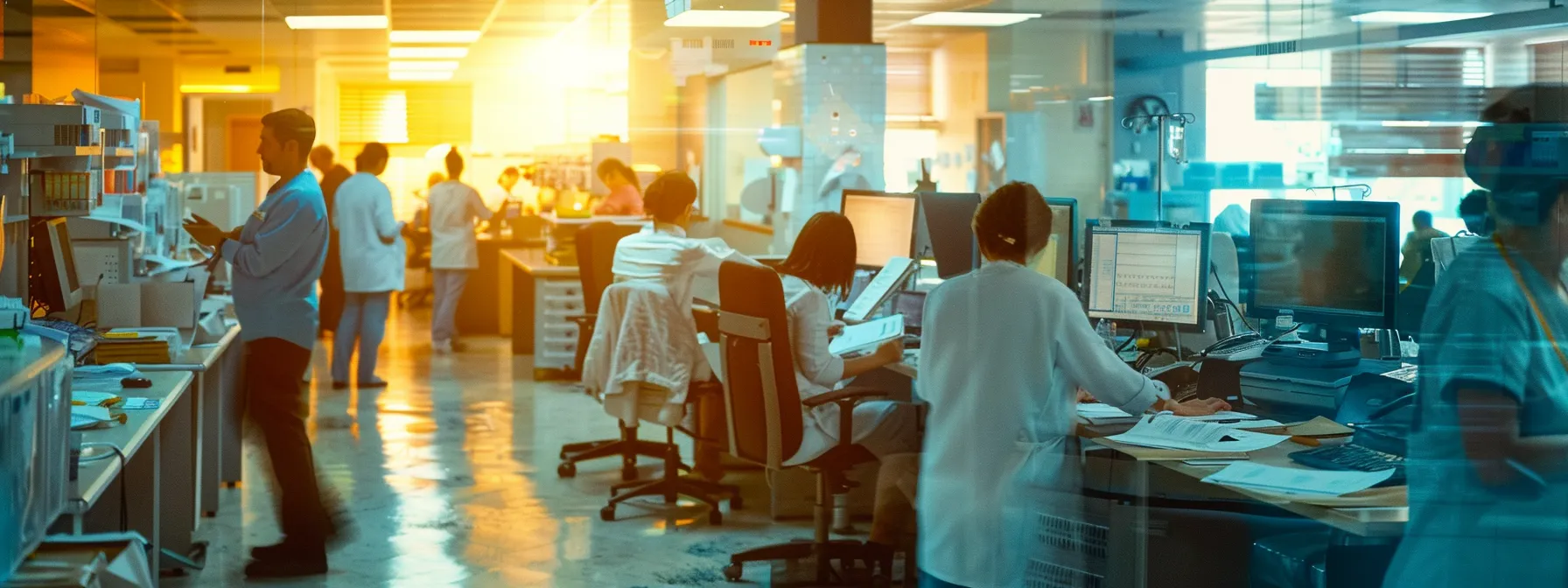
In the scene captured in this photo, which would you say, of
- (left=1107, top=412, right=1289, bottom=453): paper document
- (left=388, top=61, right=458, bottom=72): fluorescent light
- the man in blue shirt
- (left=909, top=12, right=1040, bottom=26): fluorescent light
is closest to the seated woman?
(left=1107, top=412, right=1289, bottom=453): paper document

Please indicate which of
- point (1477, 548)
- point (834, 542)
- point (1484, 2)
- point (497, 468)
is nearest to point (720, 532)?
point (834, 542)

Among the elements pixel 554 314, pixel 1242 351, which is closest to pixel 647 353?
pixel 1242 351

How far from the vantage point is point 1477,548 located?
2037 mm

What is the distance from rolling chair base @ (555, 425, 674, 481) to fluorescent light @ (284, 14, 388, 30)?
4587mm

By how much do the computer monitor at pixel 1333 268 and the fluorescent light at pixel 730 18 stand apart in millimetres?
3542

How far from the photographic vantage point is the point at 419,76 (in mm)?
15570

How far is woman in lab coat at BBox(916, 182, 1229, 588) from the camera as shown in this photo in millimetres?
2734

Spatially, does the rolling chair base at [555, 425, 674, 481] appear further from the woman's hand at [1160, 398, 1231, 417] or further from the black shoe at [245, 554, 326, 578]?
the woman's hand at [1160, 398, 1231, 417]

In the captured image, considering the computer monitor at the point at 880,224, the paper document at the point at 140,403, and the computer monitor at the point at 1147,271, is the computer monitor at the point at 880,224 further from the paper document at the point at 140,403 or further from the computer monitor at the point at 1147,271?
the paper document at the point at 140,403

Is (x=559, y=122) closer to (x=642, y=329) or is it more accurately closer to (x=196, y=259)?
(x=196, y=259)

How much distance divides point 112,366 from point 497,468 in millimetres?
2115

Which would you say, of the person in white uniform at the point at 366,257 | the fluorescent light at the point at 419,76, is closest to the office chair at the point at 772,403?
the person in white uniform at the point at 366,257

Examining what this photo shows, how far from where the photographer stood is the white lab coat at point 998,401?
8.96 ft

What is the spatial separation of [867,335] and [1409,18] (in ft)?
18.3
